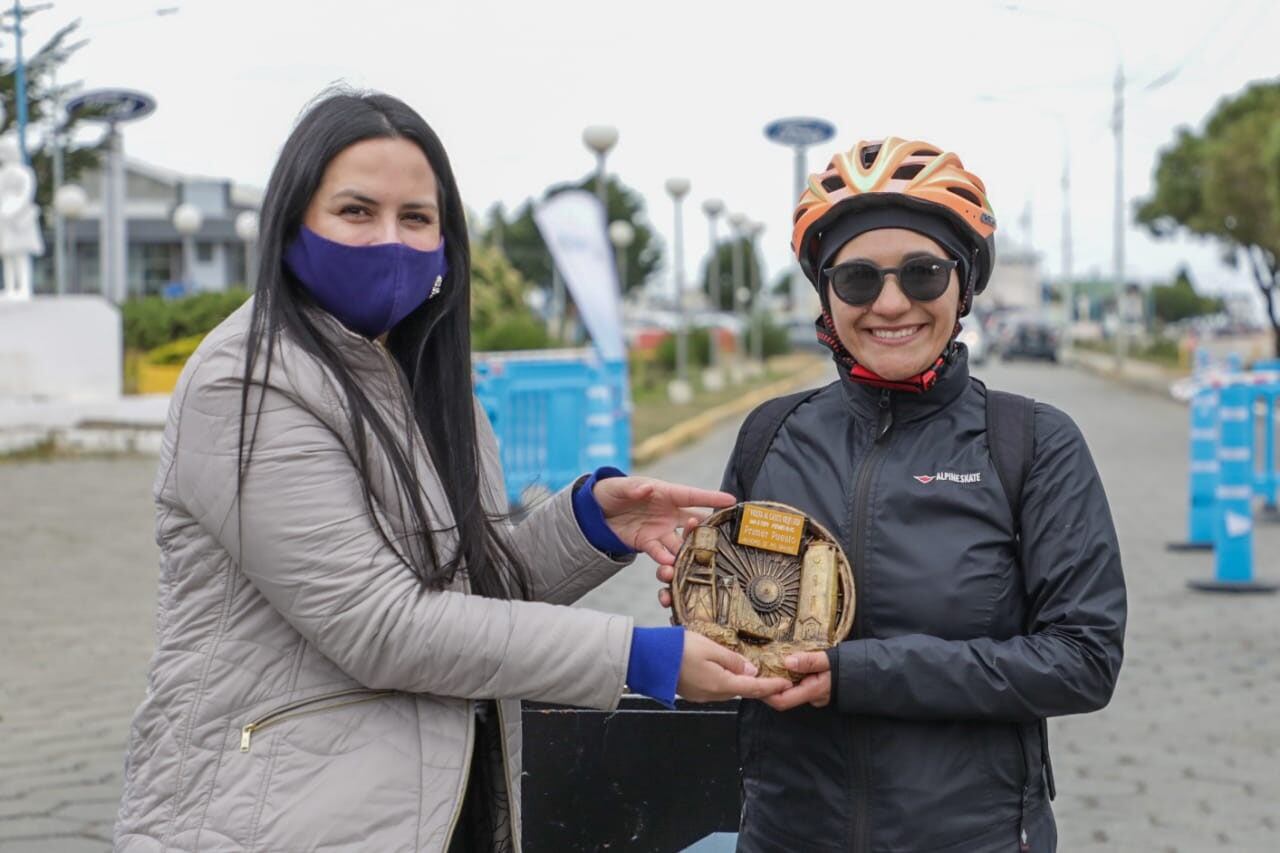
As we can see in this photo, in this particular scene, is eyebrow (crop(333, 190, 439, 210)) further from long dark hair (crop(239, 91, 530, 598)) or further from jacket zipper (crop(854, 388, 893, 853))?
jacket zipper (crop(854, 388, 893, 853))

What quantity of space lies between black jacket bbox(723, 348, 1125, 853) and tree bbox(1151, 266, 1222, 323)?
103 metres

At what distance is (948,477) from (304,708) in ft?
3.16

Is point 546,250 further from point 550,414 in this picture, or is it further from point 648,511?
point 648,511

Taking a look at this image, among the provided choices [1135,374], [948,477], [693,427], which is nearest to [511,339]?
[693,427]

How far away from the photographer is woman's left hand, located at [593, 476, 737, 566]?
250cm

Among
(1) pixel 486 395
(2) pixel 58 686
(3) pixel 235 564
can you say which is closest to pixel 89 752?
Answer: (2) pixel 58 686

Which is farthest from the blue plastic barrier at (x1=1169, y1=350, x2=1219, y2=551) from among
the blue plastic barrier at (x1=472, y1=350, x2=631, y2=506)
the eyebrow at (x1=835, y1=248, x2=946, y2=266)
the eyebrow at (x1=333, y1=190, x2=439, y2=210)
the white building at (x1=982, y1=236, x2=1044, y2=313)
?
the white building at (x1=982, y1=236, x2=1044, y2=313)

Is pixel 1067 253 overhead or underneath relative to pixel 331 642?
overhead

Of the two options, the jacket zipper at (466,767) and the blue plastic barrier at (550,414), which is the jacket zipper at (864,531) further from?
the blue plastic barrier at (550,414)

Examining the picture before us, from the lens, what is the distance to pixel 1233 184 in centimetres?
3194

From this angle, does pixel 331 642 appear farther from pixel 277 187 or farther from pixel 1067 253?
pixel 1067 253

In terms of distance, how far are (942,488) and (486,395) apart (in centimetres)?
963

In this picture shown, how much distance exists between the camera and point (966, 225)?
2.34 m

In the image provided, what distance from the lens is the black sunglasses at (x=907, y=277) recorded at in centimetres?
231
